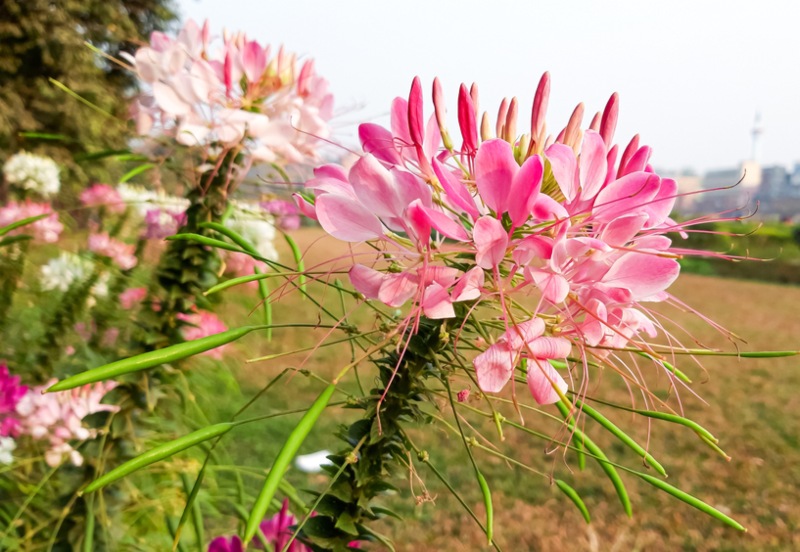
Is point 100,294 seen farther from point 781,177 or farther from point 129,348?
point 781,177

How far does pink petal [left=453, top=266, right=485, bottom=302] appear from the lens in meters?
0.55

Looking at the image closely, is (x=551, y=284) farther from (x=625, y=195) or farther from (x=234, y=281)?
(x=234, y=281)

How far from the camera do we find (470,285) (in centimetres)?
56

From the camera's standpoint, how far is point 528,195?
537mm

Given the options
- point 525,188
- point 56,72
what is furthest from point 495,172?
point 56,72

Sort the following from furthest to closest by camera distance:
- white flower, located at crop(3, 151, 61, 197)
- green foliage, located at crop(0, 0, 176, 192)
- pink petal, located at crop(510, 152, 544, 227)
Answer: green foliage, located at crop(0, 0, 176, 192), white flower, located at crop(3, 151, 61, 197), pink petal, located at crop(510, 152, 544, 227)

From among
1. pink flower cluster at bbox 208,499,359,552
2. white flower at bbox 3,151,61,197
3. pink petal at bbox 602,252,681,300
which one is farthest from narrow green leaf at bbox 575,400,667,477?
white flower at bbox 3,151,61,197

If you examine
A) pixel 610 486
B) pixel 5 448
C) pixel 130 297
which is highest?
pixel 130 297

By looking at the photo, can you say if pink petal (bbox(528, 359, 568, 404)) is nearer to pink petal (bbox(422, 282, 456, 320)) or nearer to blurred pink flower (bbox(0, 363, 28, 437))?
pink petal (bbox(422, 282, 456, 320))

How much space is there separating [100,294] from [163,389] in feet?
2.93

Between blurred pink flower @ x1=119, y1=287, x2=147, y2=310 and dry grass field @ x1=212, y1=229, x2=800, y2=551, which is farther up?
blurred pink flower @ x1=119, y1=287, x2=147, y2=310

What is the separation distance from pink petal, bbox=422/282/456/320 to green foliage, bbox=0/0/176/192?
363 inches

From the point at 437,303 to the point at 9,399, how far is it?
1357 millimetres

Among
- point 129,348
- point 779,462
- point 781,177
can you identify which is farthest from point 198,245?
point 781,177
